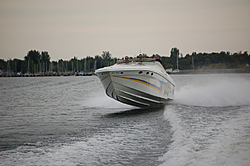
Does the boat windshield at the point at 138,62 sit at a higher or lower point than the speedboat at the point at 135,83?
higher

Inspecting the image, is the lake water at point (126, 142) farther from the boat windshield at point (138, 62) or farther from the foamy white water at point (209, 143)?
the boat windshield at point (138, 62)

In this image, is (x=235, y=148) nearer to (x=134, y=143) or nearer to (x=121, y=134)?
(x=134, y=143)

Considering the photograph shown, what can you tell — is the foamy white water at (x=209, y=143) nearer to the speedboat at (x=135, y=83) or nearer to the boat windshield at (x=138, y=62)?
the speedboat at (x=135, y=83)

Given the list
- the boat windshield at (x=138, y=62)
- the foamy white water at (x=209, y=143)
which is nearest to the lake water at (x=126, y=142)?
the foamy white water at (x=209, y=143)

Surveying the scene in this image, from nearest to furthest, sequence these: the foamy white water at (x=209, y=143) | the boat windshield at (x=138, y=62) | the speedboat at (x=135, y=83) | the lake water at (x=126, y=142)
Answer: the foamy white water at (x=209, y=143)
the lake water at (x=126, y=142)
the speedboat at (x=135, y=83)
the boat windshield at (x=138, y=62)

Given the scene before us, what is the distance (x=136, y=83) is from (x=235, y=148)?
23.1ft

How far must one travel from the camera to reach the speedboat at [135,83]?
41.2 feet

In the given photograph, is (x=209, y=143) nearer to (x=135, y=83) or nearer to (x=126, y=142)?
(x=126, y=142)

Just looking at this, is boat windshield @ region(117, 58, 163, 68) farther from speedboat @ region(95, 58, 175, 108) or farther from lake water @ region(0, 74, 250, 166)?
lake water @ region(0, 74, 250, 166)

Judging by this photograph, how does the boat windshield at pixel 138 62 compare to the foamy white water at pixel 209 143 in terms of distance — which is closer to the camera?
the foamy white water at pixel 209 143

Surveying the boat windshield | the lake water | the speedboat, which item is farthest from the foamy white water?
the boat windshield

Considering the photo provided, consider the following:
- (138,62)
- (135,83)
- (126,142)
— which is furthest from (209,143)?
(138,62)

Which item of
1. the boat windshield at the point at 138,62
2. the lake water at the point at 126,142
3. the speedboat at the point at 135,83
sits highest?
the boat windshield at the point at 138,62

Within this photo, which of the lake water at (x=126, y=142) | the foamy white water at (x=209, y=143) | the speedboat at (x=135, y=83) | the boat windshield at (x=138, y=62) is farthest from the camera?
the boat windshield at (x=138, y=62)
